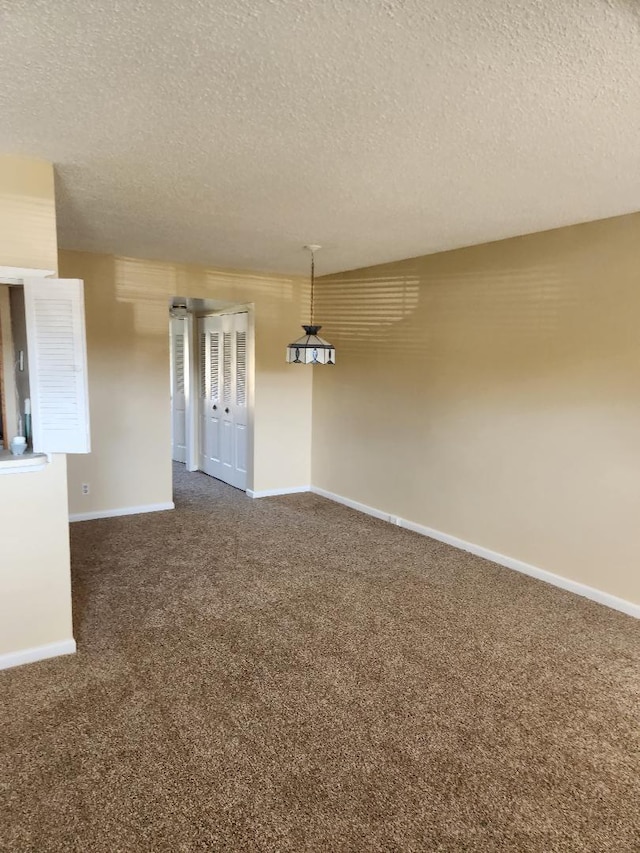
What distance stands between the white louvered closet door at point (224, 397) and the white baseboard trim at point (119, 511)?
1093mm

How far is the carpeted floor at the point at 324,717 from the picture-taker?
182 cm

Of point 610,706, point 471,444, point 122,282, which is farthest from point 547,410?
point 122,282

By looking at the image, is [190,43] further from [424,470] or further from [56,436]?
[424,470]

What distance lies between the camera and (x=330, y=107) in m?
1.97

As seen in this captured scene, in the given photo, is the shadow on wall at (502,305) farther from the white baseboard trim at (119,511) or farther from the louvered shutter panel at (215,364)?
the white baseboard trim at (119,511)

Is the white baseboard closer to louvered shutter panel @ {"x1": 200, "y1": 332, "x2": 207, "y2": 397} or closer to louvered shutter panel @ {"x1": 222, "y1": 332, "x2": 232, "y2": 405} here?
louvered shutter panel @ {"x1": 222, "y1": 332, "x2": 232, "y2": 405}

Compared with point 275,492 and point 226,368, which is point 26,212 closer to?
point 226,368

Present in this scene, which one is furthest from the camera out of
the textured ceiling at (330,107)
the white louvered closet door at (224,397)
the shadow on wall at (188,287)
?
the white louvered closet door at (224,397)

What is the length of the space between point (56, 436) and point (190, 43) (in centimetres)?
191

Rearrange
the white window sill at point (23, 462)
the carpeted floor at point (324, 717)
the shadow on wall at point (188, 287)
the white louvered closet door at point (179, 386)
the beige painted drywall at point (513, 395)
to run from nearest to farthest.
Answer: the carpeted floor at point (324, 717) < the white window sill at point (23, 462) < the beige painted drywall at point (513, 395) < the shadow on wall at point (188, 287) < the white louvered closet door at point (179, 386)

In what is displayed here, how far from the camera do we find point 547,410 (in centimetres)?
380

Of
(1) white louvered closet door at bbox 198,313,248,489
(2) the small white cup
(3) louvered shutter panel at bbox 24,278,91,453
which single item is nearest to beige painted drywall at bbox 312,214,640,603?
(1) white louvered closet door at bbox 198,313,248,489

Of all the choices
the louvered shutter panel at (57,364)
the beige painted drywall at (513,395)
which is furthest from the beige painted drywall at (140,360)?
the louvered shutter panel at (57,364)

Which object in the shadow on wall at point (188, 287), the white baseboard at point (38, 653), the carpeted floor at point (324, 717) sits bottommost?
the carpeted floor at point (324, 717)
